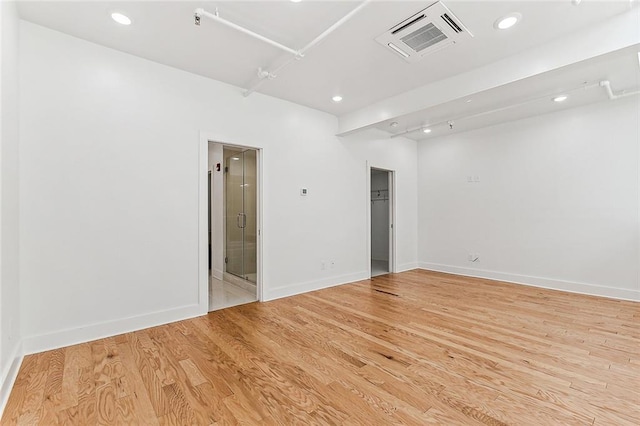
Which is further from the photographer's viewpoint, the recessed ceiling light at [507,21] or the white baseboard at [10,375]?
the recessed ceiling light at [507,21]

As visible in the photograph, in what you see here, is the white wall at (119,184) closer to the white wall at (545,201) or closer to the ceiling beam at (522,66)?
the ceiling beam at (522,66)

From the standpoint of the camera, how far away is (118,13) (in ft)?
8.09

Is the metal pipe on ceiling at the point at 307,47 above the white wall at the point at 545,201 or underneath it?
above

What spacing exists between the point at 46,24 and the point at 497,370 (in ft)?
15.8

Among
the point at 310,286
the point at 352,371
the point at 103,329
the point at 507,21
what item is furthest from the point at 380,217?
the point at 103,329

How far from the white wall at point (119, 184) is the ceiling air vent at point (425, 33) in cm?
198

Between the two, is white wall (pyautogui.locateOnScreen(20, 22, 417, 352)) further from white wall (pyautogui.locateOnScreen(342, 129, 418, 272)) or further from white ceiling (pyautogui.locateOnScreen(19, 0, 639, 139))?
white wall (pyautogui.locateOnScreen(342, 129, 418, 272))

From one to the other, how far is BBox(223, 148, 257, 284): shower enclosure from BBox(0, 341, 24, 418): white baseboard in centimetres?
266

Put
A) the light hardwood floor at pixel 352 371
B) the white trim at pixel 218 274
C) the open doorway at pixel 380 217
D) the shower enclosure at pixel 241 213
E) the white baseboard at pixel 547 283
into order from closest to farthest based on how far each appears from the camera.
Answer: the light hardwood floor at pixel 352 371 < the white baseboard at pixel 547 283 < the shower enclosure at pixel 241 213 < the white trim at pixel 218 274 < the open doorway at pixel 380 217

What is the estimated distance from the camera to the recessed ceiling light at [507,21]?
252 centimetres

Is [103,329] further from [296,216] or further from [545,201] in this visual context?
[545,201]

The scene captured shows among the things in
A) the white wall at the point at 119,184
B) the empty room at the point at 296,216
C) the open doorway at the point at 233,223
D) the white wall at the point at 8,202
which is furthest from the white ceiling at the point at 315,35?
the open doorway at the point at 233,223

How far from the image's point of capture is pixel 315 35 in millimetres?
2785

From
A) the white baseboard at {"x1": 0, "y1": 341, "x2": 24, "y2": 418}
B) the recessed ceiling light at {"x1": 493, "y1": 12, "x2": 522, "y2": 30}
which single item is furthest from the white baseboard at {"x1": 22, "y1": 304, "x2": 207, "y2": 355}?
the recessed ceiling light at {"x1": 493, "y1": 12, "x2": 522, "y2": 30}
